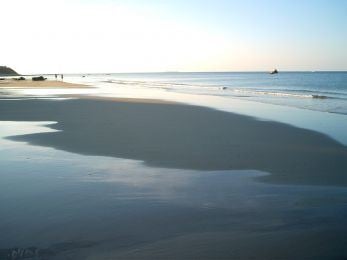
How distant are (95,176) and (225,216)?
3.31 metres

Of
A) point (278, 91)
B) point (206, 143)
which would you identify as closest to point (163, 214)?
point (206, 143)

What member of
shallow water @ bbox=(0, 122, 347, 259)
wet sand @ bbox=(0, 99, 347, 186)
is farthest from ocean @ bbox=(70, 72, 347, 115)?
shallow water @ bbox=(0, 122, 347, 259)

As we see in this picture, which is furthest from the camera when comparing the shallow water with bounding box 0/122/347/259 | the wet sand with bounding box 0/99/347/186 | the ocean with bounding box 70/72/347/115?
the ocean with bounding box 70/72/347/115

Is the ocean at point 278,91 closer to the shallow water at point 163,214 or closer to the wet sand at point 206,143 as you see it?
the wet sand at point 206,143

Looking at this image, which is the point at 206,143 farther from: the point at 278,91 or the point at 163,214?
the point at 278,91

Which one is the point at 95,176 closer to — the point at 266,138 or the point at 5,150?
the point at 5,150

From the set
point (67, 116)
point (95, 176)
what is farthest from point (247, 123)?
point (95, 176)

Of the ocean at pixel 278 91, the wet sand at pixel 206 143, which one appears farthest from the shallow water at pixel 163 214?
the ocean at pixel 278 91

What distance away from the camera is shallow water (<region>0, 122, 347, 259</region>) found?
4871mm

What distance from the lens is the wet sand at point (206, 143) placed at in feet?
29.8

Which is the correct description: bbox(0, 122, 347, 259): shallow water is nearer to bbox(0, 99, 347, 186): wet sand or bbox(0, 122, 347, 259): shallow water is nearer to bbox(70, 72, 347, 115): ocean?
bbox(0, 99, 347, 186): wet sand

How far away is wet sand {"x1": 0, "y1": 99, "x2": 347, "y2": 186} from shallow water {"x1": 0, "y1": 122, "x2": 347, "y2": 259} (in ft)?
2.81

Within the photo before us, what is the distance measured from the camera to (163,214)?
602 cm

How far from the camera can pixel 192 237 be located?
519cm
